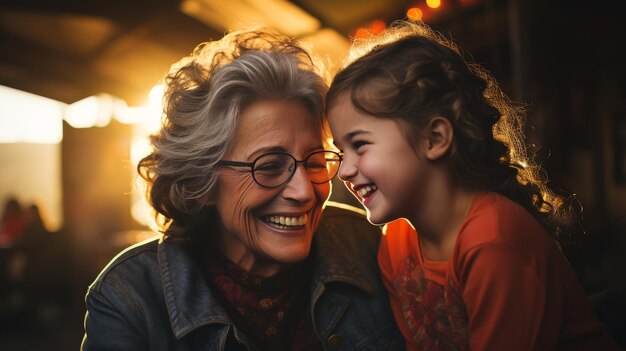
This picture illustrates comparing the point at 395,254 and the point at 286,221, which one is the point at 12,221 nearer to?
the point at 286,221

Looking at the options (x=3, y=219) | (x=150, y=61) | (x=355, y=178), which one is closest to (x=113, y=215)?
(x=3, y=219)

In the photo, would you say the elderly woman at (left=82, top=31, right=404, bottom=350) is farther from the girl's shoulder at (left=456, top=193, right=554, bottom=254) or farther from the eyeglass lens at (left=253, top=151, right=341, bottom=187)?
the girl's shoulder at (left=456, top=193, right=554, bottom=254)

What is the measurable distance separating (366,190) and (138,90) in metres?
6.11

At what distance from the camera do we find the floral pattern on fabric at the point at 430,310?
1.64 meters

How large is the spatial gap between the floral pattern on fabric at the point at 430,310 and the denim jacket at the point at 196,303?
0.70 feet

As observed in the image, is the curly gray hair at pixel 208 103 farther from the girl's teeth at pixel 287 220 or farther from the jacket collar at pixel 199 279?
the girl's teeth at pixel 287 220

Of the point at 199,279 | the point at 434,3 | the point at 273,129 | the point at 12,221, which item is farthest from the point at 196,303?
the point at 12,221

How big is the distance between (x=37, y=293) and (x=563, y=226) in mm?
7484

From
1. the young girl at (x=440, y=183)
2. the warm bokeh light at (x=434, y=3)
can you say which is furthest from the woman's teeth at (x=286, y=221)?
the warm bokeh light at (x=434, y=3)

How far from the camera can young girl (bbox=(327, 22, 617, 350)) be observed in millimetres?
1580

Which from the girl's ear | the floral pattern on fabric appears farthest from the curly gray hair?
the floral pattern on fabric

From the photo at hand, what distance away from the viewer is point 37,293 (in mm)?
7297

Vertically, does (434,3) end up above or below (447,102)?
above

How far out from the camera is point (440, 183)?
181cm
